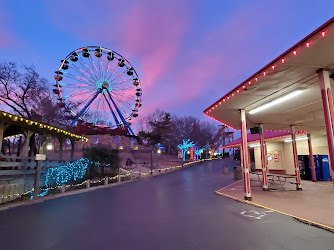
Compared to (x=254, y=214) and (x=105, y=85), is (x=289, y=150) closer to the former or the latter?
(x=254, y=214)

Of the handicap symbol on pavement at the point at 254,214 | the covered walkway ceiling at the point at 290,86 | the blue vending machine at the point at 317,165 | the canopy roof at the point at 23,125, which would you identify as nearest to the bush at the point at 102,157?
the canopy roof at the point at 23,125

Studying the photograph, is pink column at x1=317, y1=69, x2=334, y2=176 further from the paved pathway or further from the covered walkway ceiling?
the paved pathway

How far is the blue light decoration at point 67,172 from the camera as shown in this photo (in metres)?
13.1

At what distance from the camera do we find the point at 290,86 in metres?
5.65

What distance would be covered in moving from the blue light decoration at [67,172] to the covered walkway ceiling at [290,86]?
36.7 feet

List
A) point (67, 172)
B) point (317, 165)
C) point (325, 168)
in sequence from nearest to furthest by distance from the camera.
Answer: point (325, 168)
point (317, 165)
point (67, 172)

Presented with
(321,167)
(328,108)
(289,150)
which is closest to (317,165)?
(321,167)

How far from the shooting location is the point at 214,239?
378cm

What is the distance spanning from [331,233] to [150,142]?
148ft

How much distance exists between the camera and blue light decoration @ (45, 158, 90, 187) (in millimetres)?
13096

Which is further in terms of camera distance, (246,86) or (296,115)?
(296,115)

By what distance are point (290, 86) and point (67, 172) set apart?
579 inches

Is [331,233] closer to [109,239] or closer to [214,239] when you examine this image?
[214,239]

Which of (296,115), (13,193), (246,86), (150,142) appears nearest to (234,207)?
(246,86)
